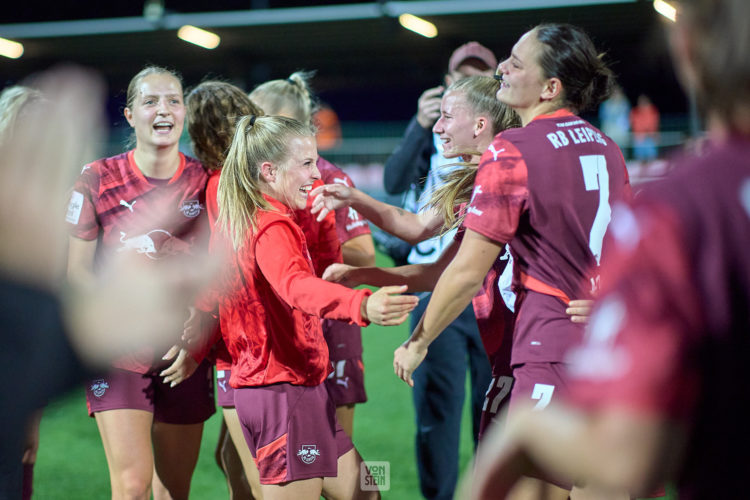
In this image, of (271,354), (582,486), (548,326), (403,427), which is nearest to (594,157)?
(548,326)

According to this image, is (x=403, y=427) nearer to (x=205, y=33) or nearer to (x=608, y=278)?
(x=608, y=278)

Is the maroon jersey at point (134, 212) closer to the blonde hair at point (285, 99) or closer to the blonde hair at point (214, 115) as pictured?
the blonde hair at point (214, 115)

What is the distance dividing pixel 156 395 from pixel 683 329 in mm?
2892

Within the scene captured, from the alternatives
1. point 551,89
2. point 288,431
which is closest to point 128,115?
point 288,431

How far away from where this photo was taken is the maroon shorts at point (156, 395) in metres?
3.39

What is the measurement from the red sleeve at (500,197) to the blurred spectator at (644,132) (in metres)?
13.7

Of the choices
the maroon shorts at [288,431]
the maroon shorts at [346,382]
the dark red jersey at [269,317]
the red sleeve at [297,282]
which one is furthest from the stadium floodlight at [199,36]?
the maroon shorts at [288,431]

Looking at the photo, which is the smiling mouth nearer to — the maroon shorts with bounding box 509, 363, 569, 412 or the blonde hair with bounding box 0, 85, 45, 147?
the blonde hair with bounding box 0, 85, 45, 147

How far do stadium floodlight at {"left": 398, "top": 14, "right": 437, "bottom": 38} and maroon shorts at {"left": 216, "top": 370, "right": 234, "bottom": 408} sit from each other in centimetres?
1482

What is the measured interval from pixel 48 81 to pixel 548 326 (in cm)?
170

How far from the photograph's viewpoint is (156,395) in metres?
3.52

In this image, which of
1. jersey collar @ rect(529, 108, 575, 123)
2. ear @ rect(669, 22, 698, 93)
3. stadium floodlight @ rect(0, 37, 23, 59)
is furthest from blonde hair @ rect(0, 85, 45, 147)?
stadium floodlight @ rect(0, 37, 23, 59)

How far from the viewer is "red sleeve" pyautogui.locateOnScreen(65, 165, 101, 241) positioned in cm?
346

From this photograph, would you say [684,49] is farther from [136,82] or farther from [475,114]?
[136,82]
